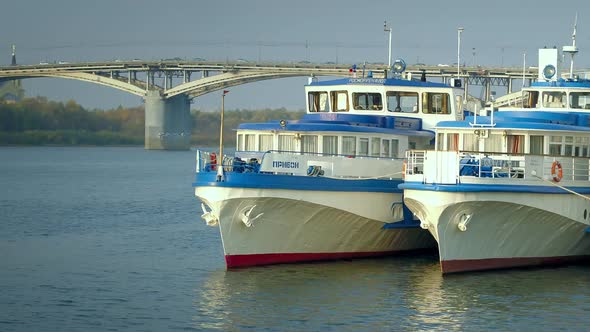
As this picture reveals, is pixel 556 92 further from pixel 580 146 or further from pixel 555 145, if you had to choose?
pixel 555 145

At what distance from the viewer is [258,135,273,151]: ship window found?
34.8 meters

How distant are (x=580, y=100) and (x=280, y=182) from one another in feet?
39.3

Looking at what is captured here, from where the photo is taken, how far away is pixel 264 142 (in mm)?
35031

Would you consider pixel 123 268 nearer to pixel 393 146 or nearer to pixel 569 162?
pixel 393 146

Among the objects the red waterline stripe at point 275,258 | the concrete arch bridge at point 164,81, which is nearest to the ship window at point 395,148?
the red waterline stripe at point 275,258

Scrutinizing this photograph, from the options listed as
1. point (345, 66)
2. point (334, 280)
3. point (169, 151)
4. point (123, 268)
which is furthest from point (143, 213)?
point (169, 151)

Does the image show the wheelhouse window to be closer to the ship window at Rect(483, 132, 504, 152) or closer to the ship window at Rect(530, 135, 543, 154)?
the ship window at Rect(530, 135, 543, 154)

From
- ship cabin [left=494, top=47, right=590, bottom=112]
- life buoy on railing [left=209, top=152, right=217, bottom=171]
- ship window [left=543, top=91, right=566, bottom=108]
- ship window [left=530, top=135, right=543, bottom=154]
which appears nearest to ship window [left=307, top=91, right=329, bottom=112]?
ship cabin [left=494, top=47, right=590, bottom=112]

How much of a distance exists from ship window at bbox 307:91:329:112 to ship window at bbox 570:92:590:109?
791cm

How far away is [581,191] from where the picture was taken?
105 ft

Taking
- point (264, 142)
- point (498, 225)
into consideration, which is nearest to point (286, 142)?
point (264, 142)

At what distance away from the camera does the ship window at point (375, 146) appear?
3459 centimetres

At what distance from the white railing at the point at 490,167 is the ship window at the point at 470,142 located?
1.26 m

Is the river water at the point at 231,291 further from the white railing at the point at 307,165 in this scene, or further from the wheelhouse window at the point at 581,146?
the wheelhouse window at the point at 581,146
